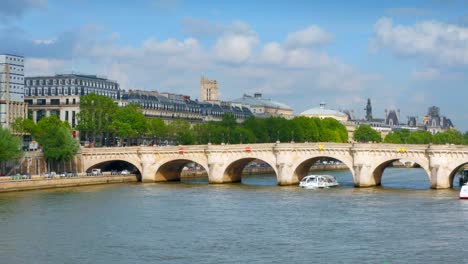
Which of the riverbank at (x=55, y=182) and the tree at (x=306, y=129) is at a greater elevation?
the tree at (x=306, y=129)

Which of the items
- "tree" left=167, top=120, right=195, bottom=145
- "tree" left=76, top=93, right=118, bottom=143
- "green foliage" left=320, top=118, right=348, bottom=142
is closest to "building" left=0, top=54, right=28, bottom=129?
"tree" left=76, top=93, right=118, bottom=143

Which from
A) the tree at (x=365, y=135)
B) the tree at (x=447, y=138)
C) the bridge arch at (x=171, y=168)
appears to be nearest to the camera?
the bridge arch at (x=171, y=168)

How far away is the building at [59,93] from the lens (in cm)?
11144

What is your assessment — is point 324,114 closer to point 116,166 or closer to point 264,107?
point 264,107

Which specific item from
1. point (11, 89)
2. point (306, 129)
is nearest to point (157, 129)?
point (11, 89)

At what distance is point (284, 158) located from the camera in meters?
77.7

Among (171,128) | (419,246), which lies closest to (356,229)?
(419,246)

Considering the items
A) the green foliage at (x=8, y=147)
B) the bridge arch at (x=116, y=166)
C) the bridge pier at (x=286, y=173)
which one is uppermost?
the green foliage at (x=8, y=147)

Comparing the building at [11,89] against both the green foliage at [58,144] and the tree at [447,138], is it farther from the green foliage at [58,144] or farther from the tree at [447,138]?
the tree at [447,138]

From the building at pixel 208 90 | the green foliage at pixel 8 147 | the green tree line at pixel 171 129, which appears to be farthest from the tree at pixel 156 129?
the building at pixel 208 90

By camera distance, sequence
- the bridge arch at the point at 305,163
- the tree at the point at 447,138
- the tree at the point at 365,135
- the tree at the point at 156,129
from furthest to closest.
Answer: the tree at the point at 447,138, the tree at the point at 365,135, the tree at the point at 156,129, the bridge arch at the point at 305,163

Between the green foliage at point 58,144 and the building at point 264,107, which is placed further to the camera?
the building at point 264,107

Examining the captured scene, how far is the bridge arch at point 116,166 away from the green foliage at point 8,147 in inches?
414

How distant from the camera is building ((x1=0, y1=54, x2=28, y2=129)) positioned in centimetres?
9806
